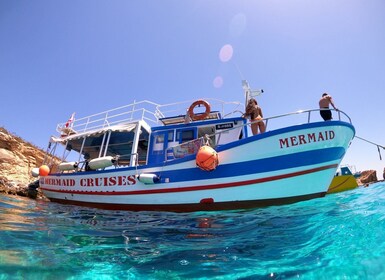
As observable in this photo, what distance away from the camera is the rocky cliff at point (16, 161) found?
Answer: 12.3 metres

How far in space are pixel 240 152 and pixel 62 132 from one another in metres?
10.8

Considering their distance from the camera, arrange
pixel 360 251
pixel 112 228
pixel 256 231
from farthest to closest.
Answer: pixel 112 228, pixel 256 231, pixel 360 251

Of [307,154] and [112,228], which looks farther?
[307,154]

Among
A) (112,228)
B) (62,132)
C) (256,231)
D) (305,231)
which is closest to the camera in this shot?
(305,231)

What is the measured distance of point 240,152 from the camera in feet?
23.3

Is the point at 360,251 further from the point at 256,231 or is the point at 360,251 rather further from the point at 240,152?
the point at 240,152

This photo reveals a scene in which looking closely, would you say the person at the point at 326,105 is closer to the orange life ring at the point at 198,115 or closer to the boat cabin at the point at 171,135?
the boat cabin at the point at 171,135

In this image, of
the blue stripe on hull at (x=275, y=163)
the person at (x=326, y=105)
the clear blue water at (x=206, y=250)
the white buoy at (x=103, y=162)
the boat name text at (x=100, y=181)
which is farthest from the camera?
the white buoy at (x=103, y=162)

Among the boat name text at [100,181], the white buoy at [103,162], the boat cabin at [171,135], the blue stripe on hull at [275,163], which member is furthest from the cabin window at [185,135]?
the white buoy at [103,162]

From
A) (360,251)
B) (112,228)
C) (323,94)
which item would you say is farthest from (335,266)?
(323,94)

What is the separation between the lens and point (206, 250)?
3338mm

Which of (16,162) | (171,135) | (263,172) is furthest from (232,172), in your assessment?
(16,162)

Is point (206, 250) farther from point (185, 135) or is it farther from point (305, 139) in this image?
point (185, 135)

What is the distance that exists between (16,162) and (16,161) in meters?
0.08
